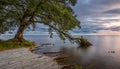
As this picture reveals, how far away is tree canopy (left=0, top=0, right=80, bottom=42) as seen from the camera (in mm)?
33375

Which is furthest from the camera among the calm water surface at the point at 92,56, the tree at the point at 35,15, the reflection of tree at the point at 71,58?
the tree at the point at 35,15

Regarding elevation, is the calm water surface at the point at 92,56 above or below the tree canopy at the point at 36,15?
below

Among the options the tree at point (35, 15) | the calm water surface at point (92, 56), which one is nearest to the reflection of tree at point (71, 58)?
the calm water surface at point (92, 56)

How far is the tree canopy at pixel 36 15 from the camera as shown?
3338 cm

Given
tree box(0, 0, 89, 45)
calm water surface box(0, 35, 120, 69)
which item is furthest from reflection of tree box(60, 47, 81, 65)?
tree box(0, 0, 89, 45)

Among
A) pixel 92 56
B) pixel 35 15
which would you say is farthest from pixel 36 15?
pixel 92 56

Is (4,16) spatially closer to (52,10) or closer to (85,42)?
(52,10)

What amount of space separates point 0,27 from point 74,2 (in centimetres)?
1546

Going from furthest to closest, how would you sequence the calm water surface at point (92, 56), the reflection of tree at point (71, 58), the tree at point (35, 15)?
the tree at point (35, 15)
the reflection of tree at point (71, 58)
the calm water surface at point (92, 56)

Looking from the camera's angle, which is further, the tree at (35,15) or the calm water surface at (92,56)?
the tree at (35,15)

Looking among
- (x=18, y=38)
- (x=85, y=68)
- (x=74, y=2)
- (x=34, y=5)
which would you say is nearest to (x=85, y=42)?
(x=74, y=2)

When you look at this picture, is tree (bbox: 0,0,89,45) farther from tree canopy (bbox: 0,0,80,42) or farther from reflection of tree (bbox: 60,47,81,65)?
reflection of tree (bbox: 60,47,81,65)

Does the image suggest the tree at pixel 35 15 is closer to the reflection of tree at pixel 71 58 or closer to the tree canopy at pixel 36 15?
the tree canopy at pixel 36 15

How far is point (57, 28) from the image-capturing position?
38.9m
